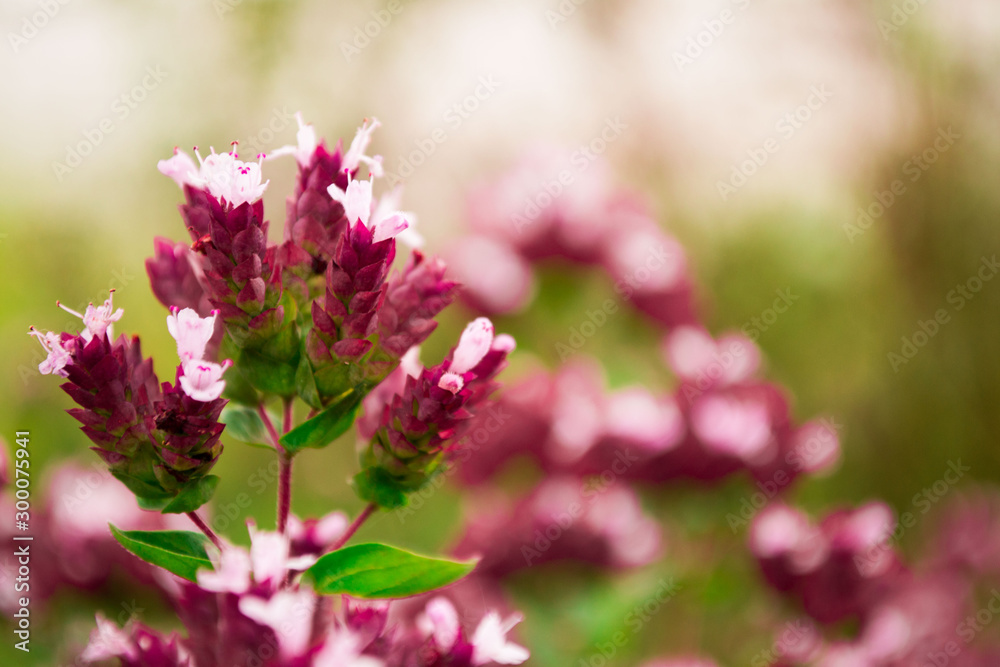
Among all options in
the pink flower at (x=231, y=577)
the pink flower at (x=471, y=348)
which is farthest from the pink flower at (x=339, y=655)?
the pink flower at (x=471, y=348)

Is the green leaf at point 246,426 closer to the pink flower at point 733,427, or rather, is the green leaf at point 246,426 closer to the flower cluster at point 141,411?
the flower cluster at point 141,411

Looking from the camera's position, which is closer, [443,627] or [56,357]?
[56,357]

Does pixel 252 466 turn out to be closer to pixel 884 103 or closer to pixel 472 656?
pixel 472 656

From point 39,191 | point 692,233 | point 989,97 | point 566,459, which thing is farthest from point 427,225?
point 989,97

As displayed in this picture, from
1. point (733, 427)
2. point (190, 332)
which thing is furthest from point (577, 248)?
point (190, 332)

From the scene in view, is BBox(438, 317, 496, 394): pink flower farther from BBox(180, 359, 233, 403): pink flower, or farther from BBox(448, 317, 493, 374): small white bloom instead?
BBox(180, 359, 233, 403): pink flower

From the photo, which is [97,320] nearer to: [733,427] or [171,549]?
[171,549]
